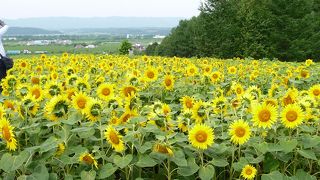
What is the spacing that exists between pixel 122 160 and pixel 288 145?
82 centimetres

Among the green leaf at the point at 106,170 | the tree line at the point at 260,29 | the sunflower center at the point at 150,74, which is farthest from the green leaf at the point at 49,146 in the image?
the tree line at the point at 260,29

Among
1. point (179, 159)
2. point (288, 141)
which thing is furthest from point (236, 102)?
point (179, 159)

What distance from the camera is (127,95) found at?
3.18 m

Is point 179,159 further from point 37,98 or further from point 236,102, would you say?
point 37,98

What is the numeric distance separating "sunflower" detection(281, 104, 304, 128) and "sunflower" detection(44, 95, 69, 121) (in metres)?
1.18

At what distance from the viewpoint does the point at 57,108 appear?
2.57 metres

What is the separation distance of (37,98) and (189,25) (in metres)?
70.2

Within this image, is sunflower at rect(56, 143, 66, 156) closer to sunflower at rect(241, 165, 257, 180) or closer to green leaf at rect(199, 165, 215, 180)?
green leaf at rect(199, 165, 215, 180)

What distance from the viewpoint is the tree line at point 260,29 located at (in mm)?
40531

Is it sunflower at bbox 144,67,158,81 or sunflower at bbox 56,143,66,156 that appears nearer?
sunflower at bbox 56,143,66,156

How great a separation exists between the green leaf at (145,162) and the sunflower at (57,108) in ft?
2.00

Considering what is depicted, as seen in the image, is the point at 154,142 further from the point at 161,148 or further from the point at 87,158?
the point at 87,158

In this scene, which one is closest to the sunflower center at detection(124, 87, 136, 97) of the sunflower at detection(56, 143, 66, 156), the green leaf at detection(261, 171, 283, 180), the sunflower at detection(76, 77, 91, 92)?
the sunflower at detection(76, 77, 91, 92)

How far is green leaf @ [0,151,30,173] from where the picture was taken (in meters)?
2.06
